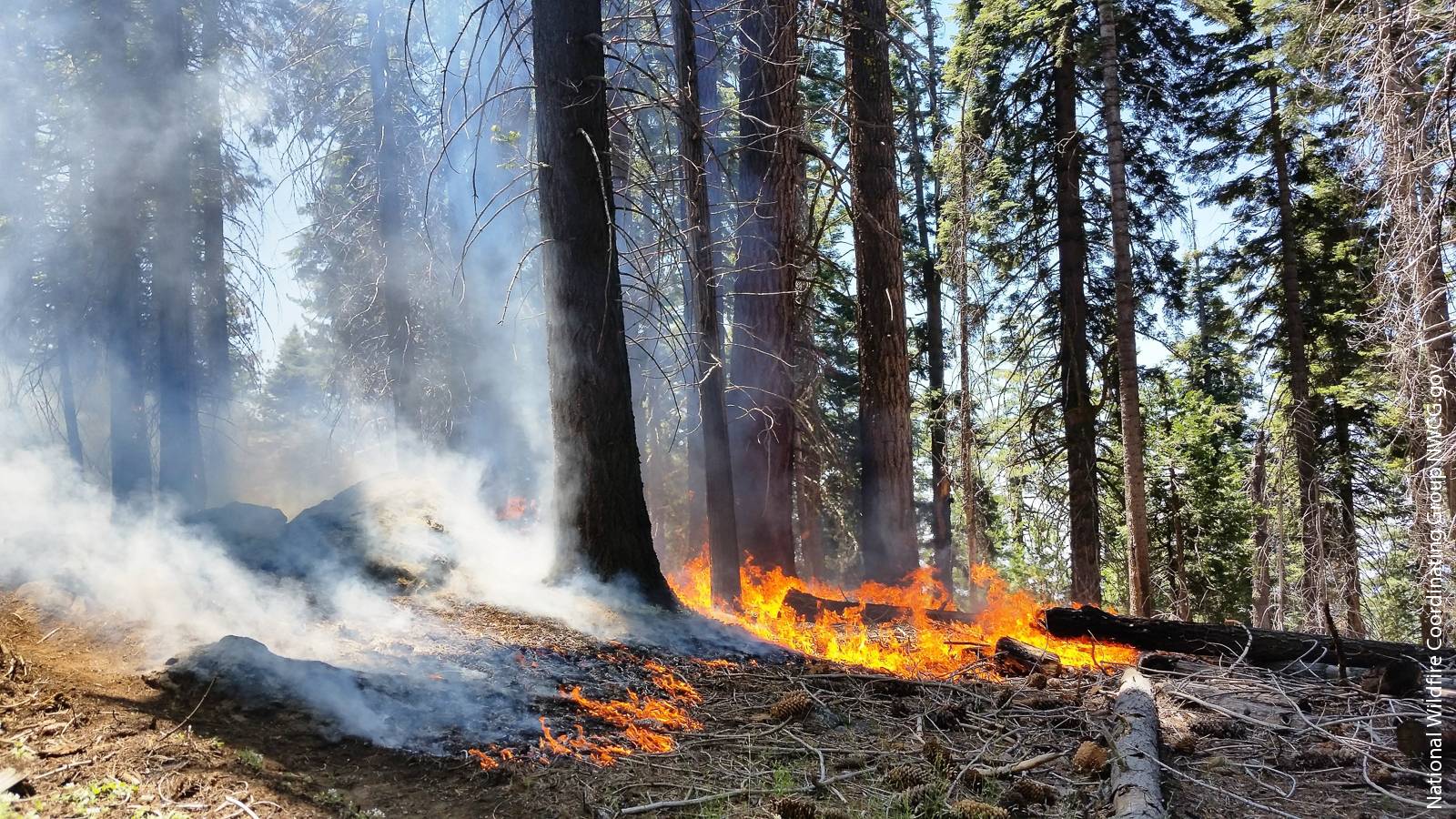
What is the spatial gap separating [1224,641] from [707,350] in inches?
205

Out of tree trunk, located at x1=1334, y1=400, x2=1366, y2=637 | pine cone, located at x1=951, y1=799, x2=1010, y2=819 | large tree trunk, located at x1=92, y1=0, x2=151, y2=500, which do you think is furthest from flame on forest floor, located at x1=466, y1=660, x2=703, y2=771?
tree trunk, located at x1=1334, y1=400, x2=1366, y2=637

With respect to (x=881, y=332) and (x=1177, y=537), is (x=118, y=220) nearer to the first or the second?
(x=881, y=332)

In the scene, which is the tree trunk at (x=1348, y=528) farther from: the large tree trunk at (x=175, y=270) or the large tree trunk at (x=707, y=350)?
the large tree trunk at (x=175, y=270)

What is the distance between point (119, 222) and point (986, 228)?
1412 cm

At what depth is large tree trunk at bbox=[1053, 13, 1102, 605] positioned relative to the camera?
1254 centimetres

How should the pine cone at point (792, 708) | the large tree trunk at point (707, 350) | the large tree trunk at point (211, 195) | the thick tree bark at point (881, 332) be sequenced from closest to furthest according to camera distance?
the pine cone at point (792, 708) → the large tree trunk at point (707, 350) → the thick tree bark at point (881, 332) → the large tree trunk at point (211, 195)

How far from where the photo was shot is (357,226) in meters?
16.7

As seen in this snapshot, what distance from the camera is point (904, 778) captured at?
386 cm

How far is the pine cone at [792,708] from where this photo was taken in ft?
16.1

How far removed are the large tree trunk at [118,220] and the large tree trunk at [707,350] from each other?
9.02m

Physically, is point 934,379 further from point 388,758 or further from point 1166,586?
point 388,758

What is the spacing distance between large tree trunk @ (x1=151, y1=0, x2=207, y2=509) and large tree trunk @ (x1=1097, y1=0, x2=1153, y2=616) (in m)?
13.8

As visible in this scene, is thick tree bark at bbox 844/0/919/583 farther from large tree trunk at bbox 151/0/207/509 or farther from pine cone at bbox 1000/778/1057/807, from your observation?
large tree trunk at bbox 151/0/207/509

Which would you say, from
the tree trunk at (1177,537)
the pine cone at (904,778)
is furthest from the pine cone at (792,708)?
the tree trunk at (1177,537)
